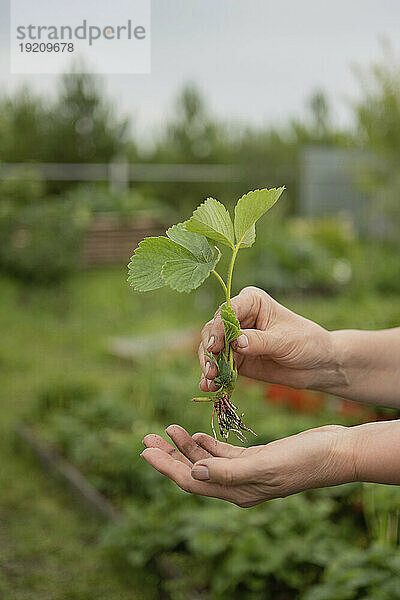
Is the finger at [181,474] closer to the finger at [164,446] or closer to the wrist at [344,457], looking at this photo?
the finger at [164,446]

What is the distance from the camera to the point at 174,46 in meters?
5.22

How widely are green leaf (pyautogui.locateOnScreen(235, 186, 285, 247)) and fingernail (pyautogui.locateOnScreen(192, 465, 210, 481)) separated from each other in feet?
0.88

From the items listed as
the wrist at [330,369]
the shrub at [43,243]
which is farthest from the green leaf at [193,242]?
the shrub at [43,243]

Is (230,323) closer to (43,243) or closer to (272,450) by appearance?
(272,450)

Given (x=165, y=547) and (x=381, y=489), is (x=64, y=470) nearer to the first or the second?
(x=165, y=547)

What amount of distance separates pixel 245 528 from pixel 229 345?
3.08 feet

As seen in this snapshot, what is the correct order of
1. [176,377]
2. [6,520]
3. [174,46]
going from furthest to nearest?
1. [174,46]
2. [176,377]
3. [6,520]

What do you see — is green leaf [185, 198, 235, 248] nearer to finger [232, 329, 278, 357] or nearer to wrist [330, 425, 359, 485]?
finger [232, 329, 278, 357]

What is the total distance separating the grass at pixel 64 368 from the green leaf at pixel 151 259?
130cm

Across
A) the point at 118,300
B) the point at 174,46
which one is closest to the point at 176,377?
the point at 118,300

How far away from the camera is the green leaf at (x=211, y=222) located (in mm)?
759

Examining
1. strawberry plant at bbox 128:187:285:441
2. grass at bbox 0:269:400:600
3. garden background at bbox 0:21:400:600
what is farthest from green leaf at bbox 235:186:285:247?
grass at bbox 0:269:400:600

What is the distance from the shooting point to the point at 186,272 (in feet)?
2.58

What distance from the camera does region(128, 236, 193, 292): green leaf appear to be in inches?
31.0
